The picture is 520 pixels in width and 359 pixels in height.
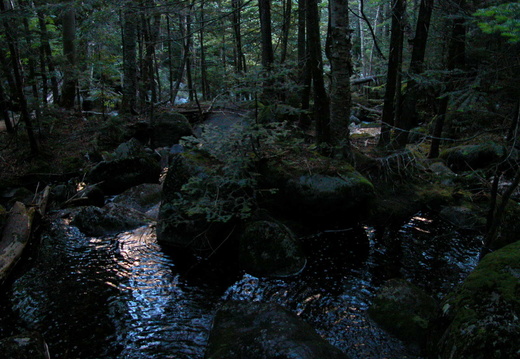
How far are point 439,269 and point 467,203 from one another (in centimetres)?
321

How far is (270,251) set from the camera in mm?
6203

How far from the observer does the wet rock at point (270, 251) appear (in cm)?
615

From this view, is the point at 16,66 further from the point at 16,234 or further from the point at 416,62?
the point at 416,62

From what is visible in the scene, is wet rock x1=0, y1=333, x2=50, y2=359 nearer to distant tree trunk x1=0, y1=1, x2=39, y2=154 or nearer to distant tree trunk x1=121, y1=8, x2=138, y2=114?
distant tree trunk x1=0, y1=1, x2=39, y2=154

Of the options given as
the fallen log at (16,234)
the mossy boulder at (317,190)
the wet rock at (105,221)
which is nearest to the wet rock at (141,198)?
the wet rock at (105,221)

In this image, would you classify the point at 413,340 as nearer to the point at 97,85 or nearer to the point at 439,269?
the point at 439,269

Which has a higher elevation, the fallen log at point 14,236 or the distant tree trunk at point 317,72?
the distant tree trunk at point 317,72

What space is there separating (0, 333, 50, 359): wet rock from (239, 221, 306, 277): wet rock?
10.7 feet

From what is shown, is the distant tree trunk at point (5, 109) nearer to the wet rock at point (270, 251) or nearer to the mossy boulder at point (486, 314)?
the wet rock at point (270, 251)

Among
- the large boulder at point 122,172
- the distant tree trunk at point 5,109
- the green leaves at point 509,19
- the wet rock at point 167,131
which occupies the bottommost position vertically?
the large boulder at point 122,172

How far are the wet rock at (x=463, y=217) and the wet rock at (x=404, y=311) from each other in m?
3.37

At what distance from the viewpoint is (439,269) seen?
620 centimetres

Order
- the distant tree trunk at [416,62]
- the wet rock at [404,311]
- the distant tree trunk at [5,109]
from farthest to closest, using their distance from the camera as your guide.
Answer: the distant tree trunk at [5,109]
the distant tree trunk at [416,62]
the wet rock at [404,311]

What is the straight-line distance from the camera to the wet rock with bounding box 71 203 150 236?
801 centimetres
